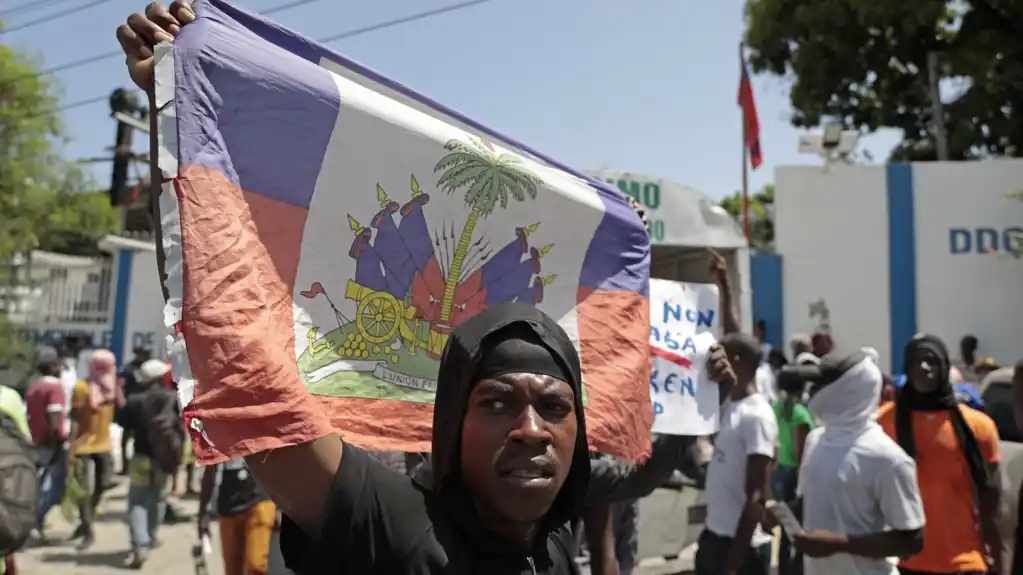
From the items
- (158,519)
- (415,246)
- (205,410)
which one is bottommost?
(158,519)

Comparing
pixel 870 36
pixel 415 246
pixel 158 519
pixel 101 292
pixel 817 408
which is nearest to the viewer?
pixel 415 246

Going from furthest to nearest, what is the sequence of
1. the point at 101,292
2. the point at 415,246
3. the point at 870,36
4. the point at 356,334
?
the point at 870,36 < the point at 101,292 < the point at 415,246 < the point at 356,334

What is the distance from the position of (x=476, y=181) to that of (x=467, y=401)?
1.16 m

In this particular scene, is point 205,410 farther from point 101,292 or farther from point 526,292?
point 101,292

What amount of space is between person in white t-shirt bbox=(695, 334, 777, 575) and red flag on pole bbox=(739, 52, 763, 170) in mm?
10976

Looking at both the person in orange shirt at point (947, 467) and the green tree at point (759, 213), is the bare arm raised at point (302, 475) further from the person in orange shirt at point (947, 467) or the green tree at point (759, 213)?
the green tree at point (759, 213)

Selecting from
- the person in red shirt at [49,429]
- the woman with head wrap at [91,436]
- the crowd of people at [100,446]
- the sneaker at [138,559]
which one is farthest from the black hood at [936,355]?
the woman with head wrap at [91,436]

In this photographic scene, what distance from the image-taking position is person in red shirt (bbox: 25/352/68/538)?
7.72 meters

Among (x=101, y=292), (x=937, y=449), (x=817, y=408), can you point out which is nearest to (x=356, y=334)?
(x=817, y=408)

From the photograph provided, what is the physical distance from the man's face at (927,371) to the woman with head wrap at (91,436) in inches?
286

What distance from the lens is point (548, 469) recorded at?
1.57 m

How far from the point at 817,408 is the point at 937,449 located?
0.75m

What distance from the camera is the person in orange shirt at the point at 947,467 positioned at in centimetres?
387

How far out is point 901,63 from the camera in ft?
64.0
